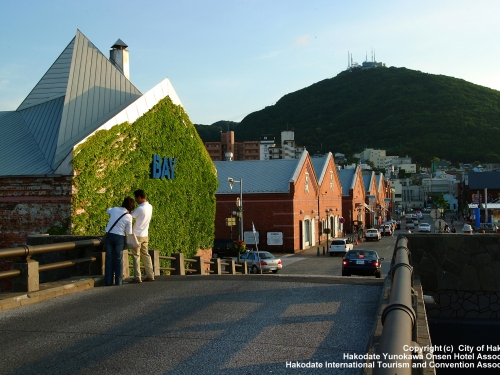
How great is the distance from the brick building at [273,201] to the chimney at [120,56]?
20.1m

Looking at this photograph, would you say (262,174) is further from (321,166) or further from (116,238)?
(116,238)

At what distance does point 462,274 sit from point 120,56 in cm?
2067

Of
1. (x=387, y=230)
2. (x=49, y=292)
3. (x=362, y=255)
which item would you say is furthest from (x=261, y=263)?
(x=387, y=230)

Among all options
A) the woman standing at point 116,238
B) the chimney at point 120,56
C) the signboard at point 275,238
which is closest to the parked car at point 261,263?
the chimney at point 120,56

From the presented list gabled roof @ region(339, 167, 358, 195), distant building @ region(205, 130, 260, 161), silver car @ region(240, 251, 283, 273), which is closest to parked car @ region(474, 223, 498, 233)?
gabled roof @ region(339, 167, 358, 195)

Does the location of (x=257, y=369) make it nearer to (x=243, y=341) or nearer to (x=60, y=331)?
(x=243, y=341)

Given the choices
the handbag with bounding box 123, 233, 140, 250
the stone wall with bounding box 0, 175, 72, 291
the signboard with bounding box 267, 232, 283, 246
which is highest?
the stone wall with bounding box 0, 175, 72, 291

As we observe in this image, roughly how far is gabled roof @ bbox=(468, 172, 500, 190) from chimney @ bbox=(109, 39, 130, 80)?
103074mm

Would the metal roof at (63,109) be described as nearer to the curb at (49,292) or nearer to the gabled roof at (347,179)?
the curb at (49,292)

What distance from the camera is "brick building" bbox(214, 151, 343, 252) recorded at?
48656mm

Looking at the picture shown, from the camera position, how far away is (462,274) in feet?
38.8

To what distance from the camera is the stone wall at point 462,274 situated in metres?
11.7

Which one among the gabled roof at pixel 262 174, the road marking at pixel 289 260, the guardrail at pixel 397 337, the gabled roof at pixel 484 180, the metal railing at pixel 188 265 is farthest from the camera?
the gabled roof at pixel 484 180

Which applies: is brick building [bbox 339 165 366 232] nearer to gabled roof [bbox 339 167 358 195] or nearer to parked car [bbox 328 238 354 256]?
gabled roof [bbox 339 167 358 195]
